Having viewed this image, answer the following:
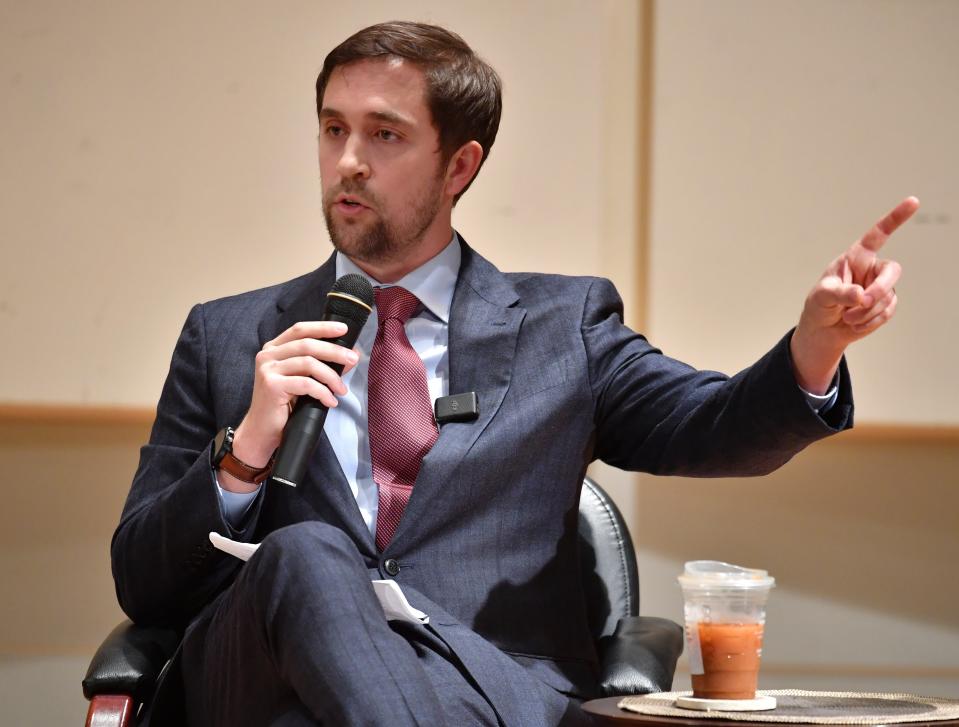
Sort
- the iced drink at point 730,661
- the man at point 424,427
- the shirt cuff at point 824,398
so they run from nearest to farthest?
the iced drink at point 730,661
the man at point 424,427
the shirt cuff at point 824,398

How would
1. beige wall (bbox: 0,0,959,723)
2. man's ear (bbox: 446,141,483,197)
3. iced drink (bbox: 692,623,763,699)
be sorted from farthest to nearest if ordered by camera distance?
beige wall (bbox: 0,0,959,723)
man's ear (bbox: 446,141,483,197)
iced drink (bbox: 692,623,763,699)

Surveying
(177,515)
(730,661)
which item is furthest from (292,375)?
(730,661)

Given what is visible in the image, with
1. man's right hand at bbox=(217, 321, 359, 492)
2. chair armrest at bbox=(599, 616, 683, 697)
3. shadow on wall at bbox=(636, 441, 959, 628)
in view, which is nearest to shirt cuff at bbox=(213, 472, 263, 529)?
man's right hand at bbox=(217, 321, 359, 492)

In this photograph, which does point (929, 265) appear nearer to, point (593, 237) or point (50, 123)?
point (593, 237)

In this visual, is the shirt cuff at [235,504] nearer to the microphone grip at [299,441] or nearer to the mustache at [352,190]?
the microphone grip at [299,441]

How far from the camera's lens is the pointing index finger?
56.5 inches

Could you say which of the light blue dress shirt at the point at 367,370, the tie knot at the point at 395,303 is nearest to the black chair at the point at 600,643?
the light blue dress shirt at the point at 367,370

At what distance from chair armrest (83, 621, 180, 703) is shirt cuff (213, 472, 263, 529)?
203 mm

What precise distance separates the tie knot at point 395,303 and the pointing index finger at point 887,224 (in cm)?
78

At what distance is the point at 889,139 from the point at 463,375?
1374mm

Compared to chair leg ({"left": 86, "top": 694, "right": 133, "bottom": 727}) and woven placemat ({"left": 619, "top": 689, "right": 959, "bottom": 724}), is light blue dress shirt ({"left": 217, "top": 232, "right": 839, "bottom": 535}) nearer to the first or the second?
chair leg ({"left": 86, "top": 694, "right": 133, "bottom": 727})

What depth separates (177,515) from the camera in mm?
1721

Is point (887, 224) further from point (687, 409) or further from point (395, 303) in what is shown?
point (395, 303)

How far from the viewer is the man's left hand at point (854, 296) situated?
4.79ft
